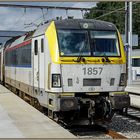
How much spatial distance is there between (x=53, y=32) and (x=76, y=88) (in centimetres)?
159

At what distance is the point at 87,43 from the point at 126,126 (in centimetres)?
290

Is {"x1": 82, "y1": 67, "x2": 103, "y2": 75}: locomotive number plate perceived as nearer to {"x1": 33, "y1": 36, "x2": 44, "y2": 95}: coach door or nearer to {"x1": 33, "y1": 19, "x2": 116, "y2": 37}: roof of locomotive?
{"x1": 33, "y1": 19, "x2": 116, "y2": 37}: roof of locomotive

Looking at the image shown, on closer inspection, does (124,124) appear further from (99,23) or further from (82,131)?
(99,23)

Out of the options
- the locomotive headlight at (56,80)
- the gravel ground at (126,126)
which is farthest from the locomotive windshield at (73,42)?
the gravel ground at (126,126)

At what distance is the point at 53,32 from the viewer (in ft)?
37.7

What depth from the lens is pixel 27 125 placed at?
10.1 meters

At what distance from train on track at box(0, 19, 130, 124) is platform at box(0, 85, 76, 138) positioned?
0.60m

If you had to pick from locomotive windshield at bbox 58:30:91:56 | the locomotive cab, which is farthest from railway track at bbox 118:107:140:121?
locomotive windshield at bbox 58:30:91:56

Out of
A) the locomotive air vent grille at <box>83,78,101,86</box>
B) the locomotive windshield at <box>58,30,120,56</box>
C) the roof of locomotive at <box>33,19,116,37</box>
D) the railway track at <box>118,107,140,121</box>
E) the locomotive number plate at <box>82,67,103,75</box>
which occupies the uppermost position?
the roof of locomotive at <box>33,19,116,37</box>

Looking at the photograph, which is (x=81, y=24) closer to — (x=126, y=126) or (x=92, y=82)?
(x=92, y=82)

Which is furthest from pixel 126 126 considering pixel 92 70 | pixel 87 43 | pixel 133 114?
pixel 133 114

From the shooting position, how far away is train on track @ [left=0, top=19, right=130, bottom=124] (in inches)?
439

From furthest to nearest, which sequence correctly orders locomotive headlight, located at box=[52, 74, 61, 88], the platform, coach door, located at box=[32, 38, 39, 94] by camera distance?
coach door, located at box=[32, 38, 39, 94] < locomotive headlight, located at box=[52, 74, 61, 88] < the platform

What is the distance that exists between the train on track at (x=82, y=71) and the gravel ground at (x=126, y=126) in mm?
719
